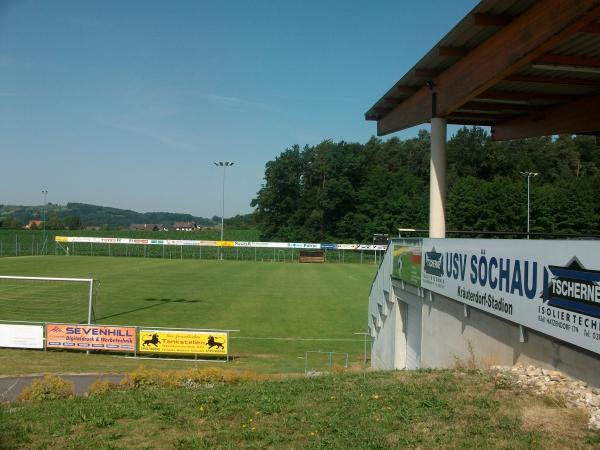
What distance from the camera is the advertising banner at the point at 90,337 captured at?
2347 cm

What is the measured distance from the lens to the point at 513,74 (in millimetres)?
13102

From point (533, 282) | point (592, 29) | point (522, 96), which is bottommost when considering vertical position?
point (533, 282)

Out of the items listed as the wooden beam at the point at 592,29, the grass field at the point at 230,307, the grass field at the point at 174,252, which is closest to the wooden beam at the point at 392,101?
the wooden beam at the point at 592,29

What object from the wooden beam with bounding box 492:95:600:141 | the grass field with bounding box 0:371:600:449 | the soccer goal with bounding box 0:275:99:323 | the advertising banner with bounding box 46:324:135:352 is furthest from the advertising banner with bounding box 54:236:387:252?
the grass field with bounding box 0:371:600:449

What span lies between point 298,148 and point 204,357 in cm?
9630

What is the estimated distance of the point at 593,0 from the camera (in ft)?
27.0

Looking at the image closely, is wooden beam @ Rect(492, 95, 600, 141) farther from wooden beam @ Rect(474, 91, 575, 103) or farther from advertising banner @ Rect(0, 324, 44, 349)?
advertising banner @ Rect(0, 324, 44, 349)

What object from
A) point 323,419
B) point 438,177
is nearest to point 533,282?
point 323,419

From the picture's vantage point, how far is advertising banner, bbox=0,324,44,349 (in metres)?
23.8

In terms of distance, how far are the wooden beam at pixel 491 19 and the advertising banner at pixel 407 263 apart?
5291 millimetres

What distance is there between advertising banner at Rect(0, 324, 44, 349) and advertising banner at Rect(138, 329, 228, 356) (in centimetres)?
458

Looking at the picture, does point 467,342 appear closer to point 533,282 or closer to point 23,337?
point 533,282

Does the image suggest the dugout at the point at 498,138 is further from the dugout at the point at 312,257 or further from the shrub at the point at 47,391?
the dugout at the point at 312,257

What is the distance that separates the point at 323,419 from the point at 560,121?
1348 cm
